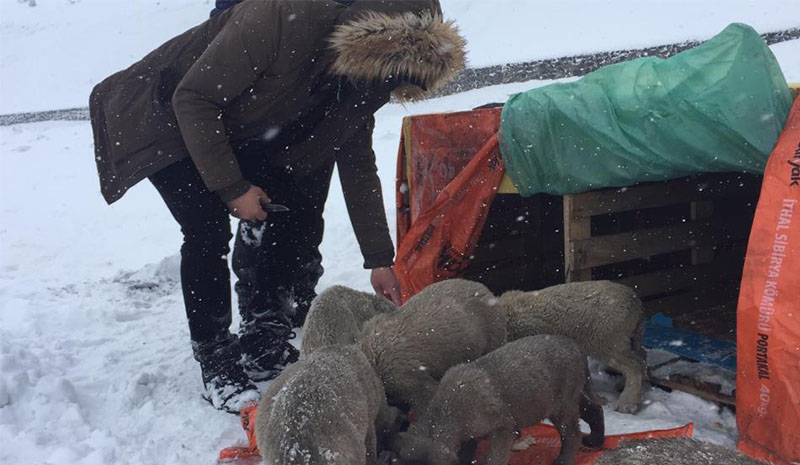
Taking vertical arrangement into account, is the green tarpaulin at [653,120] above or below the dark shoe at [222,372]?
above

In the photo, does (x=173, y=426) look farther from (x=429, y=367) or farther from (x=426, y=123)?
(x=426, y=123)

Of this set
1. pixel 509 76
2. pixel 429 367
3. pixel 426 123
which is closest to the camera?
pixel 429 367

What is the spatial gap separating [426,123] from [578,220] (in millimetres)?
1412

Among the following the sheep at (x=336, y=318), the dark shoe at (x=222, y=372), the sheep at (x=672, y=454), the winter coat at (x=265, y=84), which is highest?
the winter coat at (x=265, y=84)

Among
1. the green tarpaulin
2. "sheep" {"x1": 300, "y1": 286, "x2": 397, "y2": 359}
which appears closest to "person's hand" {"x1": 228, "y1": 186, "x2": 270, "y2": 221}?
"sheep" {"x1": 300, "y1": 286, "x2": 397, "y2": 359}

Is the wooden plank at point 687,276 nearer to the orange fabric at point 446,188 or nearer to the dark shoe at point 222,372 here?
the orange fabric at point 446,188

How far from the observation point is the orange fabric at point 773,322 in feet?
10.8

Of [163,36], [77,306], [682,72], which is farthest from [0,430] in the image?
[163,36]

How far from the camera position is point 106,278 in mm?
7934

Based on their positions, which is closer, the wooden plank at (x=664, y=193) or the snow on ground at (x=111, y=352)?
the snow on ground at (x=111, y=352)

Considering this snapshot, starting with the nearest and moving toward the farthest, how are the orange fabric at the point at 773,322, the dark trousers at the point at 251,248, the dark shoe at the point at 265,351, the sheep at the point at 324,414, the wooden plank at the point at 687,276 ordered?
1. the sheep at the point at 324,414
2. the orange fabric at the point at 773,322
3. the dark trousers at the point at 251,248
4. the dark shoe at the point at 265,351
5. the wooden plank at the point at 687,276

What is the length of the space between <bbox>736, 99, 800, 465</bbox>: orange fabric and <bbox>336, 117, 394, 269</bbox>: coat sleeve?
1.98 m

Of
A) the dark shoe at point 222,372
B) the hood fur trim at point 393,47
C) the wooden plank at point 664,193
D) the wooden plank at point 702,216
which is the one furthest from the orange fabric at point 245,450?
the wooden plank at point 702,216

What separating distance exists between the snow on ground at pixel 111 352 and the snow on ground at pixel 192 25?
8879 mm
